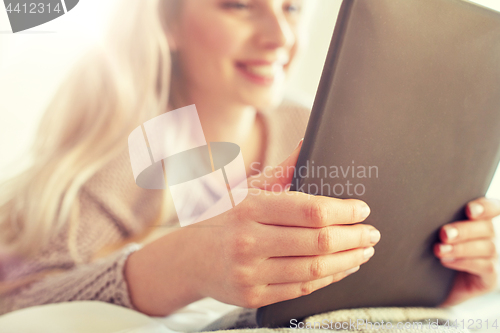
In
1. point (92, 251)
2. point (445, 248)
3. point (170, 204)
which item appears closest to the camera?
point (445, 248)

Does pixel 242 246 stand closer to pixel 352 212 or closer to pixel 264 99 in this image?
pixel 352 212

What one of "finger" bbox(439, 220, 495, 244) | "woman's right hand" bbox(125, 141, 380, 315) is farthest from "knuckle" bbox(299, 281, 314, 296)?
"finger" bbox(439, 220, 495, 244)

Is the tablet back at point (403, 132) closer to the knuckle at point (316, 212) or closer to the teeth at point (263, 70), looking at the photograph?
the knuckle at point (316, 212)

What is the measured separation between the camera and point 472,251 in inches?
17.8

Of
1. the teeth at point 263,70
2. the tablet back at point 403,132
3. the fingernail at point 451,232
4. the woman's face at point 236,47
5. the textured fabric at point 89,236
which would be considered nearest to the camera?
the tablet back at point 403,132

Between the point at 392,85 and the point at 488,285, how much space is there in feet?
1.37

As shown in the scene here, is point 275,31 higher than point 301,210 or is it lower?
higher

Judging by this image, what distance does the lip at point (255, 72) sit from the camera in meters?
0.77

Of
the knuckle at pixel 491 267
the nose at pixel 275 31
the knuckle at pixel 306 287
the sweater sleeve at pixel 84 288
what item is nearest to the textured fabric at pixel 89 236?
the sweater sleeve at pixel 84 288

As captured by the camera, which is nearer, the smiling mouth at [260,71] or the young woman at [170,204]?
the young woman at [170,204]

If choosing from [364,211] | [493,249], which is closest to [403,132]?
[364,211]

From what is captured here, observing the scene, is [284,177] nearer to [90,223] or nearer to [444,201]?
[444,201]

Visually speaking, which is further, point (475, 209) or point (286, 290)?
point (475, 209)

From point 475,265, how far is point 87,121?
2.84 feet
